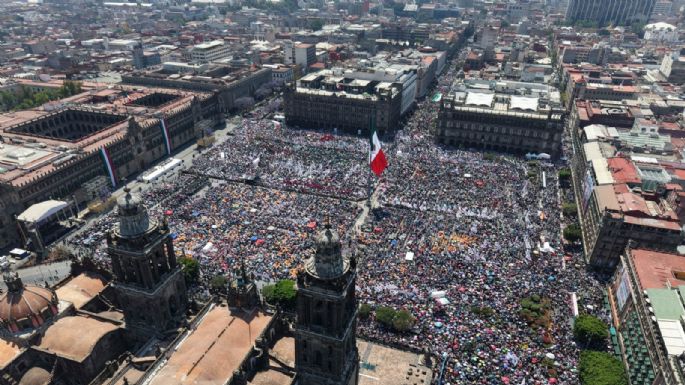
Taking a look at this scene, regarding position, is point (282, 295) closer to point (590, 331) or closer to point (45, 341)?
point (45, 341)

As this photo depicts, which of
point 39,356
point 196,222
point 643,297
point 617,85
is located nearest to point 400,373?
point 643,297

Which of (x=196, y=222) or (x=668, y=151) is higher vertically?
(x=668, y=151)

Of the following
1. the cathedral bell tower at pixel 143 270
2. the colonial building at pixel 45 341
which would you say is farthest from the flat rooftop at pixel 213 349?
the colonial building at pixel 45 341

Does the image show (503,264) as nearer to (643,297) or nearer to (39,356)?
(643,297)

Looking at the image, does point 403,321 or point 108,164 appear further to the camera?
point 108,164

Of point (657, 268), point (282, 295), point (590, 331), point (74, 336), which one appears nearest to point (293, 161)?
point (282, 295)
